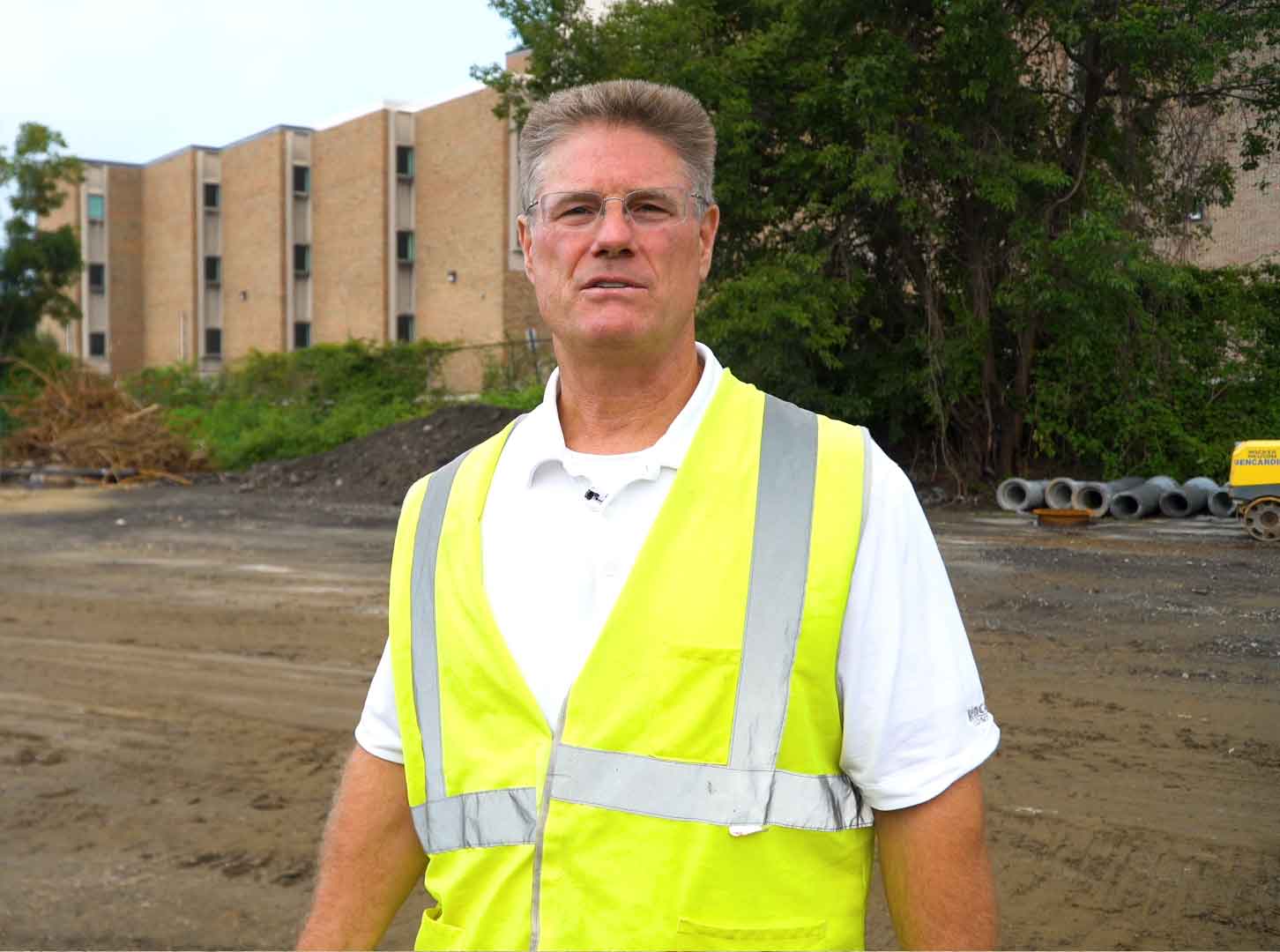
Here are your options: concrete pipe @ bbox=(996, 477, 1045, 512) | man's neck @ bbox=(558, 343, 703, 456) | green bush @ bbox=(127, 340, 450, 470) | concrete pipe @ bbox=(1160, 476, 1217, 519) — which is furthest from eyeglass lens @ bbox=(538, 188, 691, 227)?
green bush @ bbox=(127, 340, 450, 470)

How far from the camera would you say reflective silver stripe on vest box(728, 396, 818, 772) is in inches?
73.7

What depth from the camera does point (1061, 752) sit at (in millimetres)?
7152

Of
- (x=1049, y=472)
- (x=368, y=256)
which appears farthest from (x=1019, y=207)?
(x=368, y=256)

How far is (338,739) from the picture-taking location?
25.1 ft

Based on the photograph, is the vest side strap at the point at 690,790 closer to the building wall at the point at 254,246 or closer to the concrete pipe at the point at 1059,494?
the concrete pipe at the point at 1059,494

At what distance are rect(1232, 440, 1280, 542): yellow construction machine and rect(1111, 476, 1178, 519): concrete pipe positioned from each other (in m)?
2.63

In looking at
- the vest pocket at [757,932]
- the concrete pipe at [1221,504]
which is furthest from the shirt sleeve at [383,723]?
the concrete pipe at [1221,504]

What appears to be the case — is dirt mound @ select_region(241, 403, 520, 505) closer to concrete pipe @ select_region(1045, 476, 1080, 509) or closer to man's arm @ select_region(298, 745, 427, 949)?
concrete pipe @ select_region(1045, 476, 1080, 509)

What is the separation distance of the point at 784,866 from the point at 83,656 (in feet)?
31.0

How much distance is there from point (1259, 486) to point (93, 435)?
2240 cm

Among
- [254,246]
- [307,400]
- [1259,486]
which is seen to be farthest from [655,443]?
[254,246]

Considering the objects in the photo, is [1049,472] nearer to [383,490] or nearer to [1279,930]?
[383,490]

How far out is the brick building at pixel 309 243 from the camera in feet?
142

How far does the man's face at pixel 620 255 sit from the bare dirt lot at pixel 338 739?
3.46 metres
